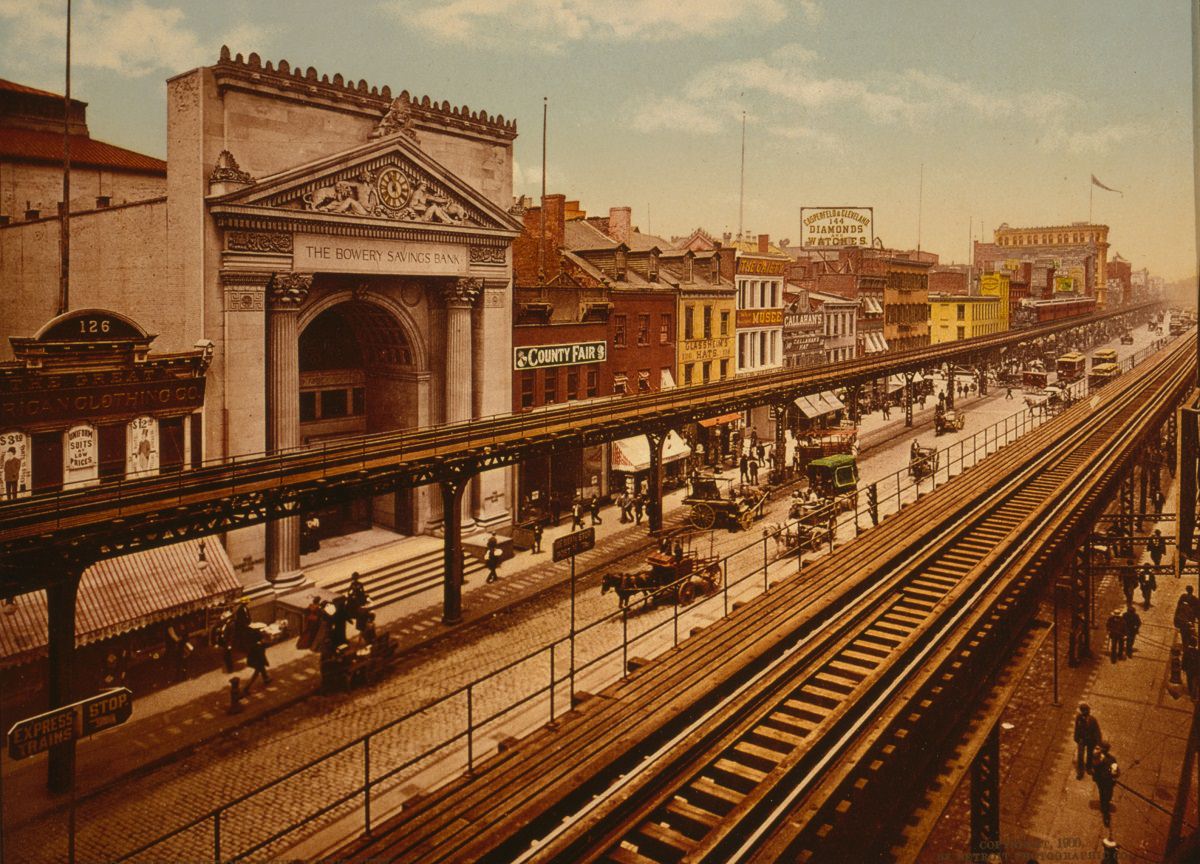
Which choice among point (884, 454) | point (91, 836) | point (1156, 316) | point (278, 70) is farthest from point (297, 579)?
point (1156, 316)

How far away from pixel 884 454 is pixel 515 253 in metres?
23.1

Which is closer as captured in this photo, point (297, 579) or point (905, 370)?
point (297, 579)

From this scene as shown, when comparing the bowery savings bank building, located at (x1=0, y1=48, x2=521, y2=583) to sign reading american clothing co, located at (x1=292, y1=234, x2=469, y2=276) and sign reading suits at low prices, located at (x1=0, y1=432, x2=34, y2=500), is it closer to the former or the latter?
sign reading american clothing co, located at (x1=292, y1=234, x2=469, y2=276)

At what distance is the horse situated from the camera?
21.6 metres

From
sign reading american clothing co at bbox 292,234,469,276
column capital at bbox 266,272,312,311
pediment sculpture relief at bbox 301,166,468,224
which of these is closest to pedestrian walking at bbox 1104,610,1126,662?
sign reading american clothing co at bbox 292,234,469,276

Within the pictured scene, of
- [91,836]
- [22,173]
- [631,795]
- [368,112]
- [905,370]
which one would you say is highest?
[368,112]

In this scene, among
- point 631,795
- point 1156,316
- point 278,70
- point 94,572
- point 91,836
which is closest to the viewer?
point 631,795

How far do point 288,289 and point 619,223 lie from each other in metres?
25.8

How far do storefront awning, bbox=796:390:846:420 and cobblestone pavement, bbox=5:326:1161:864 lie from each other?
17.1 metres

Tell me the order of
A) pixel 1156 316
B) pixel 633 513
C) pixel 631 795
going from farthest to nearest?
pixel 1156 316 → pixel 633 513 → pixel 631 795

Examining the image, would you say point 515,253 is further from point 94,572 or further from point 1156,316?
point 1156,316

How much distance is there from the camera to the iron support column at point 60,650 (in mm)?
14508

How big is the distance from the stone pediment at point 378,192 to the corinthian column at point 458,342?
2.21 m

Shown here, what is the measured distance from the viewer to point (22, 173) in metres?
20.6
